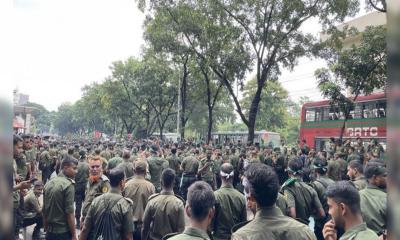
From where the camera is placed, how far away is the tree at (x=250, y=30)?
741 inches

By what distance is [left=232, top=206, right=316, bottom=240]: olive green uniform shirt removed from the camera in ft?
8.46

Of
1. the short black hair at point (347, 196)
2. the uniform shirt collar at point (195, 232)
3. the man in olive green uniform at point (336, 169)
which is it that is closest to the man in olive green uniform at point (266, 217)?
the uniform shirt collar at point (195, 232)

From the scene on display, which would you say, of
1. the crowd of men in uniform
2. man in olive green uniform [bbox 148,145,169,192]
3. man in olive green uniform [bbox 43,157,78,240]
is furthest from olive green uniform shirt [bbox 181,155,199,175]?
man in olive green uniform [bbox 43,157,78,240]

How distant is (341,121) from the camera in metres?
22.0

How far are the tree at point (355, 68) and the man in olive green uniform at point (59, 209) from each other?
47.5ft

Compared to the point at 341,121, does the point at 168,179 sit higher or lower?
lower

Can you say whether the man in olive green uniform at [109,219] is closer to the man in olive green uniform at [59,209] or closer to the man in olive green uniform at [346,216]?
the man in olive green uniform at [59,209]

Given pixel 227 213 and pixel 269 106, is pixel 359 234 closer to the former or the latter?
pixel 227 213

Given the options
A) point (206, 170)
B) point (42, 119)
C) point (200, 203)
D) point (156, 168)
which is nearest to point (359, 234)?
point (200, 203)

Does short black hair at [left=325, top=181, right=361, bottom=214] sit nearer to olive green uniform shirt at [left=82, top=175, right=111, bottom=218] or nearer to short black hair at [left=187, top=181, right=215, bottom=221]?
short black hair at [left=187, top=181, right=215, bottom=221]

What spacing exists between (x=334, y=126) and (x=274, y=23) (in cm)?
756

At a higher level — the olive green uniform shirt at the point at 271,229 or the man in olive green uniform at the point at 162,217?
the olive green uniform shirt at the point at 271,229

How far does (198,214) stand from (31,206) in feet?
16.4

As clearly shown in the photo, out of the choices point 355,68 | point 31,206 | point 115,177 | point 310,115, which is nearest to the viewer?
point 115,177
